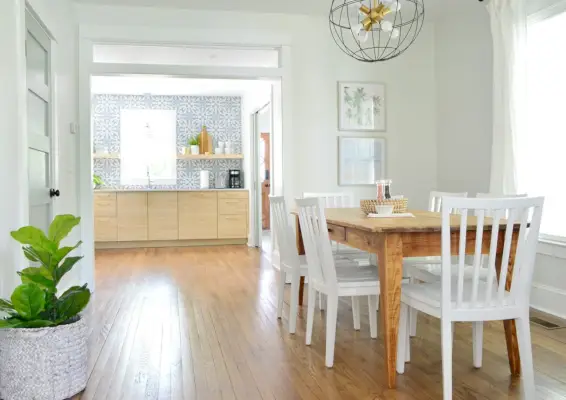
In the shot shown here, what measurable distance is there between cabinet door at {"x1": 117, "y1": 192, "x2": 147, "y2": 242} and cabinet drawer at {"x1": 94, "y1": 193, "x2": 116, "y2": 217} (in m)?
0.08

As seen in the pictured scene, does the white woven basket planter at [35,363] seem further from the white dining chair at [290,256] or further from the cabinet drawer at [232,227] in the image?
the cabinet drawer at [232,227]

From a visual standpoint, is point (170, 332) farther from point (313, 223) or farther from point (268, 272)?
point (268, 272)

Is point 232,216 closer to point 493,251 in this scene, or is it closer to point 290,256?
point 290,256

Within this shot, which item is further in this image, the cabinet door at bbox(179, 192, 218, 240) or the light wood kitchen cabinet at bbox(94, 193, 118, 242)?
the cabinet door at bbox(179, 192, 218, 240)

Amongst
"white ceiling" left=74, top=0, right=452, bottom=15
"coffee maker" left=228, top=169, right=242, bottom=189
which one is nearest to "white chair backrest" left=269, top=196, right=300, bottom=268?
"white ceiling" left=74, top=0, right=452, bottom=15

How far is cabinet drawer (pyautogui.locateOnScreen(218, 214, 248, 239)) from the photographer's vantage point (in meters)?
7.62

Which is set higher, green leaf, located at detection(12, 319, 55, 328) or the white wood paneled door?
the white wood paneled door

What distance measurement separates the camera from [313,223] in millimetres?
2609

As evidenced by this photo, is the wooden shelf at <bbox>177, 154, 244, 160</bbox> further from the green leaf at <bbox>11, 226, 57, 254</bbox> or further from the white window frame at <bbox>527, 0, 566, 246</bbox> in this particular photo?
the green leaf at <bbox>11, 226, 57, 254</bbox>

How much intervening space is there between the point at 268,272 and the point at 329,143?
4.79 feet

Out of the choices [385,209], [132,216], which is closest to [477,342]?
[385,209]

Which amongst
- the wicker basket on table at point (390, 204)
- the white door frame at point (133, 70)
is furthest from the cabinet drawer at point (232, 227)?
the wicker basket on table at point (390, 204)

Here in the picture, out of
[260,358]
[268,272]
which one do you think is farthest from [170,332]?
[268,272]

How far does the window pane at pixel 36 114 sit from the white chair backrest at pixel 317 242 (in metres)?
1.77
